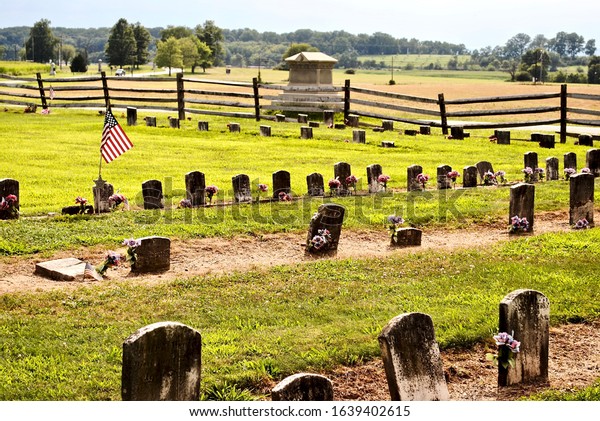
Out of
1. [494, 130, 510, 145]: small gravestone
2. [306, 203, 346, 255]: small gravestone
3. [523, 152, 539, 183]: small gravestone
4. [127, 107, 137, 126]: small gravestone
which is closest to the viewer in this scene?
[306, 203, 346, 255]: small gravestone

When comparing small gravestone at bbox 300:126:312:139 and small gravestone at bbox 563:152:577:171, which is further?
small gravestone at bbox 300:126:312:139

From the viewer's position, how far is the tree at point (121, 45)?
14062 centimetres

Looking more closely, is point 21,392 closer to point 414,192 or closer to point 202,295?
point 202,295


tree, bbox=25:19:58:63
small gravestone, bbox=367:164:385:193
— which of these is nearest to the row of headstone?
small gravestone, bbox=367:164:385:193

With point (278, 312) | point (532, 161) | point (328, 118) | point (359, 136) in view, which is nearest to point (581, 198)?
point (532, 161)

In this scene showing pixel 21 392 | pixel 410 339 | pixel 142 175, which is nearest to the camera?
pixel 410 339

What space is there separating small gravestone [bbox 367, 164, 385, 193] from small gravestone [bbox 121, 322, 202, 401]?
11151 millimetres

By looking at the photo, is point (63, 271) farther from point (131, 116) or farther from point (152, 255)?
point (131, 116)

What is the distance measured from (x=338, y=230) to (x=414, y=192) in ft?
16.1

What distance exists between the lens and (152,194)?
15.2 m

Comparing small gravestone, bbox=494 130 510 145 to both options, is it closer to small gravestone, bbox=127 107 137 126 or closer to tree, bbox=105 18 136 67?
small gravestone, bbox=127 107 137 126

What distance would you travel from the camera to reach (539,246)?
12.5 metres

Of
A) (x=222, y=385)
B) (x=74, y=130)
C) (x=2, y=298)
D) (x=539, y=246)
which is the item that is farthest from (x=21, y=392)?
(x=74, y=130)

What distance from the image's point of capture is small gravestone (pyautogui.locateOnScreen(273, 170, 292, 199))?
53.1 feet
